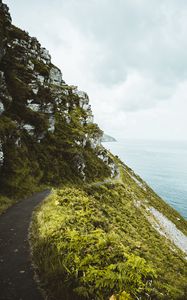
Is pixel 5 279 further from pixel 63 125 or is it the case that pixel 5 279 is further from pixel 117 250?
pixel 63 125

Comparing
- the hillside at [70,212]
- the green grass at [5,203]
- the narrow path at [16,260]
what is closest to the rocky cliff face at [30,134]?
the hillside at [70,212]

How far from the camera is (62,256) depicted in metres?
9.10

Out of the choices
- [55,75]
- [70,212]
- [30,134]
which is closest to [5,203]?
[70,212]

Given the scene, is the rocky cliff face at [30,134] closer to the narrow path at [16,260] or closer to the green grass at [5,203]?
Result: the green grass at [5,203]

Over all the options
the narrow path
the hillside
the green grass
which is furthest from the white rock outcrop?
the narrow path

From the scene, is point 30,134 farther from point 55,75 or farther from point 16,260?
point 55,75

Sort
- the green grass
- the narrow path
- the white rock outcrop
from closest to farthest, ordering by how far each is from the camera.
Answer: the narrow path → the green grass → the white rock outcrop

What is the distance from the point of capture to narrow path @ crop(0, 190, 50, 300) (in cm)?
757

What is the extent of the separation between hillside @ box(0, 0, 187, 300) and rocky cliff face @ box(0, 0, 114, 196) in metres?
0.12

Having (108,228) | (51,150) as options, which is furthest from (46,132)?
(108,228)

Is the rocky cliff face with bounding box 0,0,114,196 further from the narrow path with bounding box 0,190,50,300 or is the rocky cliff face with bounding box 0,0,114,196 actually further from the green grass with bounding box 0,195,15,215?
the narrow path with bounding box 0,190,50,300

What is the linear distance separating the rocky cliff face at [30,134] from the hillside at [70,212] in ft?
0.39

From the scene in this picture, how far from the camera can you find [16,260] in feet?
31.9

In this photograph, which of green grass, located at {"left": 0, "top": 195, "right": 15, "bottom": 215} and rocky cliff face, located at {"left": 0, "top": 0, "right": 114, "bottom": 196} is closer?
green grass, located at {"left": 0, "top": 195, "right": 15, "bottom": 215}
